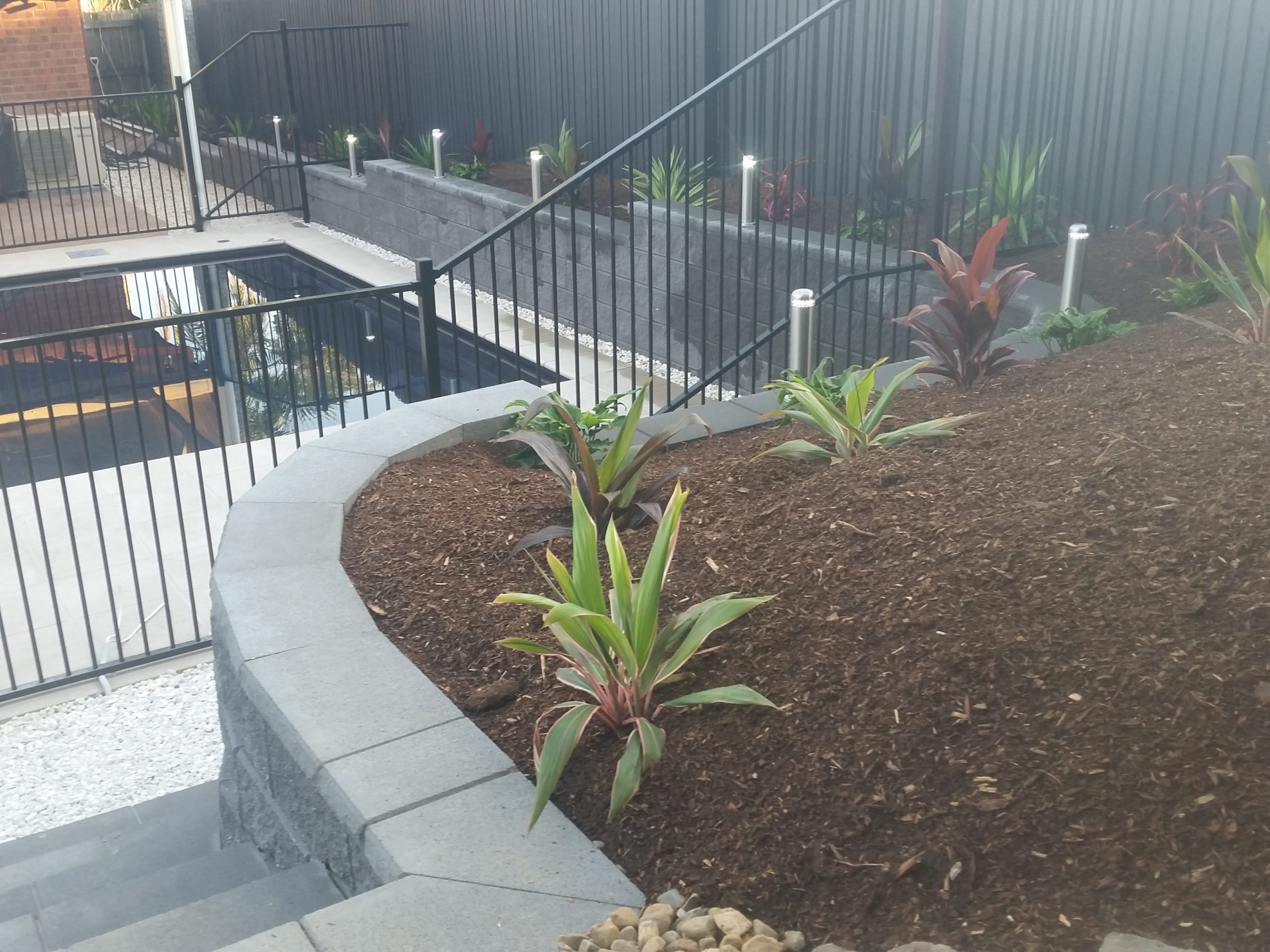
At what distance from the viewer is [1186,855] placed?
178 cm

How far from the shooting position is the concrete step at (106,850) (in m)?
3.09

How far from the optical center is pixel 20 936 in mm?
2799

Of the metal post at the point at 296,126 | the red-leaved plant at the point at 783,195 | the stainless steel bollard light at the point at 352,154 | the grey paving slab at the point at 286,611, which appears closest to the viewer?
the grey paving slab at the point at 286,611

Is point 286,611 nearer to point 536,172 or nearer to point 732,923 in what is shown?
point 732,923

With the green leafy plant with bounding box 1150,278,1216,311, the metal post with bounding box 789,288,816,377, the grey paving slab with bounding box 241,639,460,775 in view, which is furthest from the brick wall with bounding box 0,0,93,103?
the grey paving slab with bounding box 241,639,460,775

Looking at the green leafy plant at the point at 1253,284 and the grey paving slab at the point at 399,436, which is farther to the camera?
the grey paving slab at the point at 399,436

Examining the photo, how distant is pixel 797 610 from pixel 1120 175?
4.99 meters

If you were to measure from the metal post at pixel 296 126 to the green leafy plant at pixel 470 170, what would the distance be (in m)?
2.62

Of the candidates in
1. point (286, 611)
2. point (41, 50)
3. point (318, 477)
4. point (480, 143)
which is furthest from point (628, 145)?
point (41, 50)

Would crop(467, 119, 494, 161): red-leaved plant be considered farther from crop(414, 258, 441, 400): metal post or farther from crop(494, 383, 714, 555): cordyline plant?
crop(494, 383, 714, 555): cordyline plant

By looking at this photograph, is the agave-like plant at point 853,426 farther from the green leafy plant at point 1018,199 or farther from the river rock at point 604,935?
the green leafy plant at point 1018,199

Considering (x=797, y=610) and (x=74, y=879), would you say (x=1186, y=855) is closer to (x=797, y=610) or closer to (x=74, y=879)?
(x=797, y=610)

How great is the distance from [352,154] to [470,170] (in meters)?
2.29

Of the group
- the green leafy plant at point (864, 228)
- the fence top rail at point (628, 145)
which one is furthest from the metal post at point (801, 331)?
the green leafy plant at point (864, 228)
